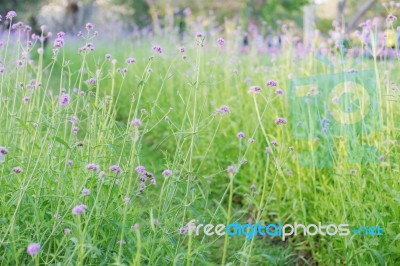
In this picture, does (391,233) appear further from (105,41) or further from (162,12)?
(162,12)

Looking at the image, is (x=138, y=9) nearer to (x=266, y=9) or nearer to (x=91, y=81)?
(x=266, y=9)

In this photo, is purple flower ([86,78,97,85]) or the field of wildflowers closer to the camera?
the field of wildflowers

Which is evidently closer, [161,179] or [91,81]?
[91,81]

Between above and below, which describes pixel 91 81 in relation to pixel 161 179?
above

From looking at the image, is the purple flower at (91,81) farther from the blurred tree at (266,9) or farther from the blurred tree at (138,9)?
the blurred tree at (138,9)

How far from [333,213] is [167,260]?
1.08m

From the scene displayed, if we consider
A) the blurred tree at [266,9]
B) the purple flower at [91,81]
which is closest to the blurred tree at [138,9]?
the blurred tree at [266,9]

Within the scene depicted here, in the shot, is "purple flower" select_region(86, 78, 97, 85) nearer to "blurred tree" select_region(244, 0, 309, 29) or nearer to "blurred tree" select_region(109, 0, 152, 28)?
"blurred tree" select_region(244, 0, 309, 29)

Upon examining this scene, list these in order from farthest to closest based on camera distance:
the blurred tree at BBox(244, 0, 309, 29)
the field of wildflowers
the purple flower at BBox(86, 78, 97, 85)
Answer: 1. the blurred tree at BBox(244, 0, 309, 29)
2. the purple flower at BBox(86, 78, 97, 85)
3. the field of wildflowers

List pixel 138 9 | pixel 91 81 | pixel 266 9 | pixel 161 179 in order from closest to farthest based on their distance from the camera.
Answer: pixel 91 81 < pixel 161 179 < pixel 266 9 < pixel 138 9

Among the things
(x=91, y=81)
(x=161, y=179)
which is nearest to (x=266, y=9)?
(x=161, y=179)

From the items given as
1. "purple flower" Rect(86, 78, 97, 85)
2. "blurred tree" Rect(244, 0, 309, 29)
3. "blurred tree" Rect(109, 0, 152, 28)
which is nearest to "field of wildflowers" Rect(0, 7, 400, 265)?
"purple flower" Rect(86, 78, 97, 85)

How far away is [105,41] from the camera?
1025 cm

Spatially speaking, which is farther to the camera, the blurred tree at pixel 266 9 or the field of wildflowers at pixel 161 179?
the blurred tree at pixel 266 9
